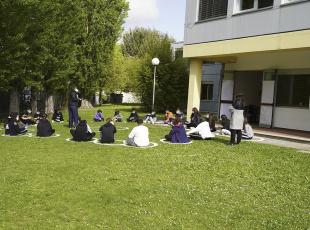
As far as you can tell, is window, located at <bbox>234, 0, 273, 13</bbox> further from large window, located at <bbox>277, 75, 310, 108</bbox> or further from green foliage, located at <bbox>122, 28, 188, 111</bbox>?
green foliage, located at <bbox>122, 28, 188, 111</bbox>

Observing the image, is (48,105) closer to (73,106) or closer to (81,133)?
(73,106)

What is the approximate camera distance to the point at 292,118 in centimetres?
2041

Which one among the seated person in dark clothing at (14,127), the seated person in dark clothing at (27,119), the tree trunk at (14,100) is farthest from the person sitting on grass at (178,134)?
the tree trunk at (14,100)

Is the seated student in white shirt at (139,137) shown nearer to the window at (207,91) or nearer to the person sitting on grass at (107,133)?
the person sitting on grass at (107,133)

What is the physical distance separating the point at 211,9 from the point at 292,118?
21.2 ft

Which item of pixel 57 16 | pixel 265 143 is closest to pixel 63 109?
pixel 57 16

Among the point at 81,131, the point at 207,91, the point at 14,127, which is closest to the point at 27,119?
the point at 14,127

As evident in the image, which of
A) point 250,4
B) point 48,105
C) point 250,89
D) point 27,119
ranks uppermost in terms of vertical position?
point 250,4

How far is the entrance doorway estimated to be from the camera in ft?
79.2

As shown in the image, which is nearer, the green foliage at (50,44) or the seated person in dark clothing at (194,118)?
the green foliage at (50,44)

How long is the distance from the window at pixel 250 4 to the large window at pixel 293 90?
→ 383 centimetres

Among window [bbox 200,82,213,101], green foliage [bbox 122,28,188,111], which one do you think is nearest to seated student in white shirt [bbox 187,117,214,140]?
green foliage [bbox 122,28,188,111]

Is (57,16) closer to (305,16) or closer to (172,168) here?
(305,16)

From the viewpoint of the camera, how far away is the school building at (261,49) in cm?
1716
